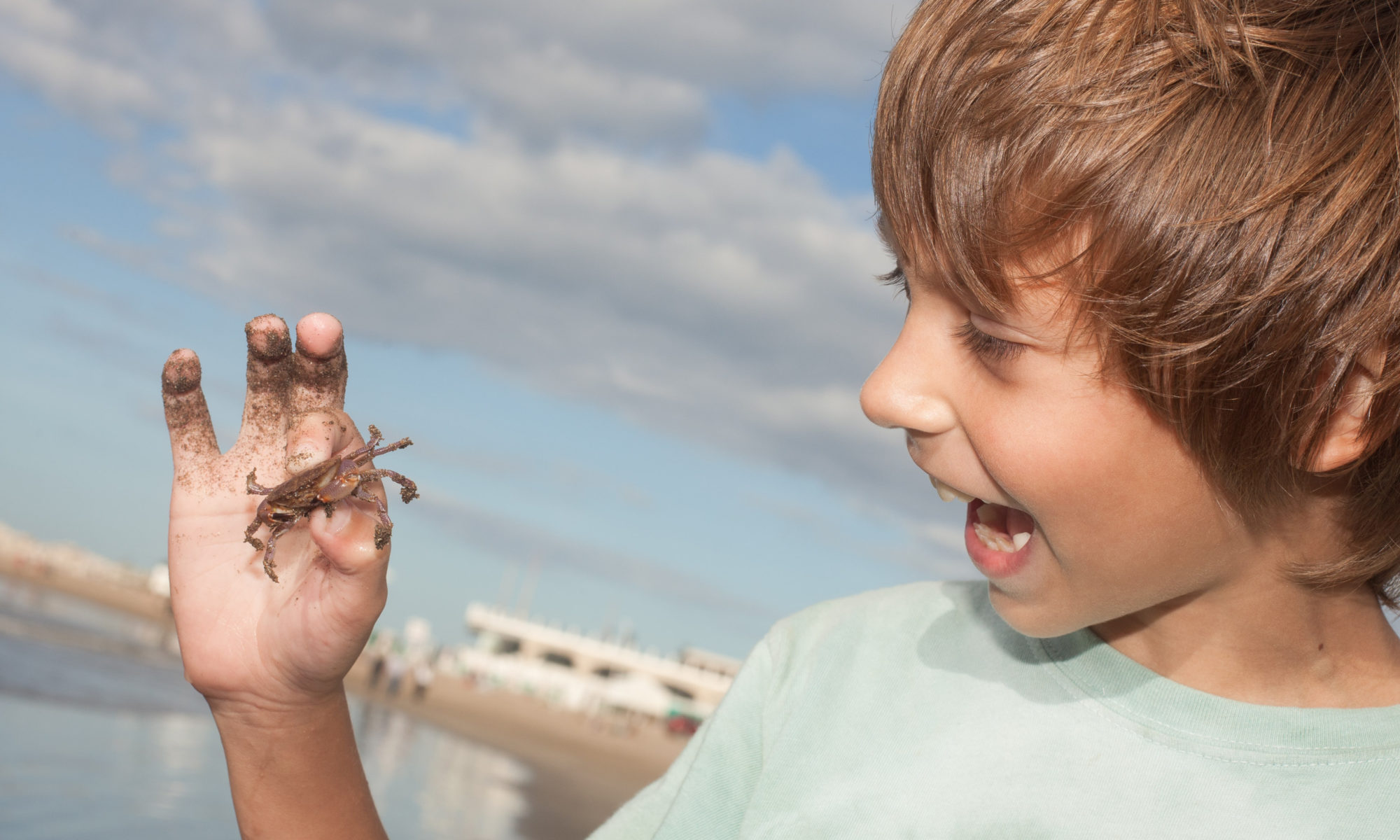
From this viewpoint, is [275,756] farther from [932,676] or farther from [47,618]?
[47,618]

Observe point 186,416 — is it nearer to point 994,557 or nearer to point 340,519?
point 340,519

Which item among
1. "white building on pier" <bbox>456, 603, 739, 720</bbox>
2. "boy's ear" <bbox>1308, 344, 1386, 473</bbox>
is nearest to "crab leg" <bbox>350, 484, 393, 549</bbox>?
"boy's ear" <bbox>1308, 344, 1386, 473</bbox>

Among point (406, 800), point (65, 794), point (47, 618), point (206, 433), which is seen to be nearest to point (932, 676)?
point (206, 433)

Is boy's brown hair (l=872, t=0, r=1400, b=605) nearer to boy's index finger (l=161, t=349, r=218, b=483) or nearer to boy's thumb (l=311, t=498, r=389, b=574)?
boy's thumb (l=311, t=498, r=389, b=574)

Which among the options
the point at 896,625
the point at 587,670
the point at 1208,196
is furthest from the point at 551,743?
the point at 1208,196

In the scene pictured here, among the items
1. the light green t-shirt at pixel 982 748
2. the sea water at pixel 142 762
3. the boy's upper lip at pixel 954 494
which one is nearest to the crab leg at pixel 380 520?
the light green t-shirt at pixel 982 748

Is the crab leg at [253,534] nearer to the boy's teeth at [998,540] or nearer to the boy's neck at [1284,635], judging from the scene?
the boy's teeth at [998,540]

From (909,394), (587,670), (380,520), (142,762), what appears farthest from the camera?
(587,670)

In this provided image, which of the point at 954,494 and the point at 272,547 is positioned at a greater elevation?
the point at 954,494

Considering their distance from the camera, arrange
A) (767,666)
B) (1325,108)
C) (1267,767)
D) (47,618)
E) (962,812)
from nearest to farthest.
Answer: (1325,108)
(1267,767)
(962,812)
(767,666)
(47,618)
